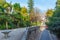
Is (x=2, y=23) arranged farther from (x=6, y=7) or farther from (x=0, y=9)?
Answer: (x=6, y=7)

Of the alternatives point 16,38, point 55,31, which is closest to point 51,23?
point 55,31

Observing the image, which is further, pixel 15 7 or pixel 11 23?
pixel 15 7

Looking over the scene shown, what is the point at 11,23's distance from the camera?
19.7 meters

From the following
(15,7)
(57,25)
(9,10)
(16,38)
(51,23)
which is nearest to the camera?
(57,25)

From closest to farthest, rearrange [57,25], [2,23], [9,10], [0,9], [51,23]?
[57,25]
[51,23]
[2,23]
[0,9]
[9,10]

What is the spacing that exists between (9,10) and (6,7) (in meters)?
0.61

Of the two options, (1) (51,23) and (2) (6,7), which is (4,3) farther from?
(1) (51,23)

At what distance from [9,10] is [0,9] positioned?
93.1 inches

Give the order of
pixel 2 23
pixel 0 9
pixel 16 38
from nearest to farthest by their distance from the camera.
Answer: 1. pixel 16 38
2. pixel 2 23
3. pixel 0 9

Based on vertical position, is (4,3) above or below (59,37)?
above

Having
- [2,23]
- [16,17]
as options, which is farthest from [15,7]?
[2,23]

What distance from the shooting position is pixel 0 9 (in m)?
20.7

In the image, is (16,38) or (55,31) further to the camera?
(16,38)

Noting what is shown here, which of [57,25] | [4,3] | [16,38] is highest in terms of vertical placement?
[4,3]
